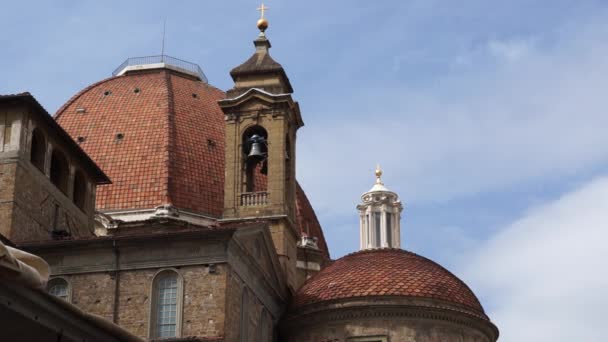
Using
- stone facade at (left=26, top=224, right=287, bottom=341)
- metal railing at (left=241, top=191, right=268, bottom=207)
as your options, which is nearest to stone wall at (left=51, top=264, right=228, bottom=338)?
stone facade at (left=26, top=224, right=287, bottom=341)

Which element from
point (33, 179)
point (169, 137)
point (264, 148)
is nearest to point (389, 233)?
point (264, 148)

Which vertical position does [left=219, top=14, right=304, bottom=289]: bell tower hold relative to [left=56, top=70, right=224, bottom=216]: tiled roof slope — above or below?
below

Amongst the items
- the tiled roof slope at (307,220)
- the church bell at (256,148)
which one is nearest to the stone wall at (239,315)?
the church bell at (256,148)

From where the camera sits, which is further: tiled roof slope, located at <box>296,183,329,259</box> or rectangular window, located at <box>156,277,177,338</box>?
tiled roof slope, located at <box>296,183,329,259</box>

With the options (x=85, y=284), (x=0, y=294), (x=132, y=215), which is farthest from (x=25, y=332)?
(x=132, y=215)

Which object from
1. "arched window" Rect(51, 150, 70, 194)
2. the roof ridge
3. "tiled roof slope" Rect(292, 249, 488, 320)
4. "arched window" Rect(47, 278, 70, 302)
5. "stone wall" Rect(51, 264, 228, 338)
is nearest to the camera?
"stone wall" Rect(51, 264, 228, 338)

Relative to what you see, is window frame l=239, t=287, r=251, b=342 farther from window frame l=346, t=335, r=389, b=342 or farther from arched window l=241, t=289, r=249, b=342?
window frame l=346, t=335, r=389, b=342

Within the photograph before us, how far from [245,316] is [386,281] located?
5.07 metres

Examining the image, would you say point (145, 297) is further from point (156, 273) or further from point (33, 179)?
point (33, 179)

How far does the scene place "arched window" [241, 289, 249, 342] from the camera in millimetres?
29828

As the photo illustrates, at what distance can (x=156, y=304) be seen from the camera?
28703 millimetres

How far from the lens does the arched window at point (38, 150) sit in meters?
31.9

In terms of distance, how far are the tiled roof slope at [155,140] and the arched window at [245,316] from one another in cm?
1610

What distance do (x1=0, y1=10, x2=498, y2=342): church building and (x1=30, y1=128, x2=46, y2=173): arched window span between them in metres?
0.04
